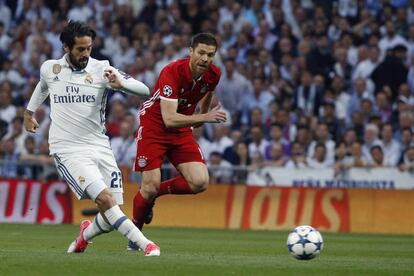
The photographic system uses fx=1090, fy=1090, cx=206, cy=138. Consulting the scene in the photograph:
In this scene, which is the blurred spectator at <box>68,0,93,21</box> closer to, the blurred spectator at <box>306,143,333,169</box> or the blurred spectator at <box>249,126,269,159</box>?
the blurred spectator at <box>249,126,269,159</box>

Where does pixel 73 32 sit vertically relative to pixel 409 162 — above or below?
below

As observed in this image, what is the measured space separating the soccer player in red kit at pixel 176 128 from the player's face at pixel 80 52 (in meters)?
1.49

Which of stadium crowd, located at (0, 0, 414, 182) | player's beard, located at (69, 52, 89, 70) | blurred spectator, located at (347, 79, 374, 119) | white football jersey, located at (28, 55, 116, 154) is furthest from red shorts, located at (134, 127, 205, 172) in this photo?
blurred spectator, located at (347, 79, 374, 119)

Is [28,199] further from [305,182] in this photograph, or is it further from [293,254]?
[293,254]

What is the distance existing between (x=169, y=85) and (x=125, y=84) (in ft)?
5.74

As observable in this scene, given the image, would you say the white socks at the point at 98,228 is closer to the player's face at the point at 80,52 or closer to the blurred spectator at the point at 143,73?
the player's face at the point at 80,52

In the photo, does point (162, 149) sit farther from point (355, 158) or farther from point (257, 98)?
point (257, 98)

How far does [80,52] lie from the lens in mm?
11586

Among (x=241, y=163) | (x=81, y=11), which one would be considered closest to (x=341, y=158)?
(x=241, y=163)

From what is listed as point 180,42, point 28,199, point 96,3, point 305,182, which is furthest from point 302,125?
point 96,3

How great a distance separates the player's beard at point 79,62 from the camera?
458 inches

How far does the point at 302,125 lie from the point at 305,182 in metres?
1.37

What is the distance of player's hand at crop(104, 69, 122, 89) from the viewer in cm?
1120

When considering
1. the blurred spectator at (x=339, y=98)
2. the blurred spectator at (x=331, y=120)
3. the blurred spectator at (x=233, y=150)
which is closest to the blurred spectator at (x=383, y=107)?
the blurred spectator at (x=339, y=98)
